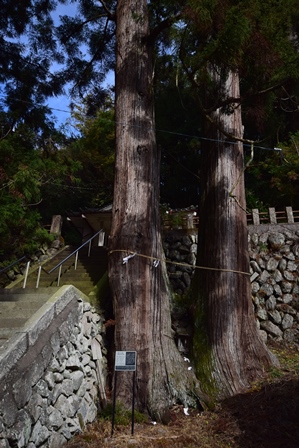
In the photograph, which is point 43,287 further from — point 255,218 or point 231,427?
point 255,218

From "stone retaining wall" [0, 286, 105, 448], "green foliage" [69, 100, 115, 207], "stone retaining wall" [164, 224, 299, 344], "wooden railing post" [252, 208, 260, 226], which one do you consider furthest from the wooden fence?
"green foliage" [69, 100, 115, 207]

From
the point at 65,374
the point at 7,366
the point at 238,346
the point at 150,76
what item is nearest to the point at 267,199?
the point at 150,76

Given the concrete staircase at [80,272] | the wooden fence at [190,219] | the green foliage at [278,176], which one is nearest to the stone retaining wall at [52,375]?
the concrete staircase at [80,272]

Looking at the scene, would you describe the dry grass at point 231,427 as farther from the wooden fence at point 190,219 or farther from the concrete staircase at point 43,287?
the wooden fence at point 190,219

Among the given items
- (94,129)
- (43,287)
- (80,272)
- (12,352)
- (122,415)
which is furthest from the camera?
(94,129)

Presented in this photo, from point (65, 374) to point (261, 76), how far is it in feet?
14.8

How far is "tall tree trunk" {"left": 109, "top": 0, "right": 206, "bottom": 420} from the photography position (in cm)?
478

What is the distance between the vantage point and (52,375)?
390 centimetres

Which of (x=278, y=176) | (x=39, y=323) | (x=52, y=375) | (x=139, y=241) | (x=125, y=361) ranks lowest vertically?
(x=52, y=375)

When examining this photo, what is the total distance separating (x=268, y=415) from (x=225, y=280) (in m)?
1.87

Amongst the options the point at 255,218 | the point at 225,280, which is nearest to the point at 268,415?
the point at 225,280

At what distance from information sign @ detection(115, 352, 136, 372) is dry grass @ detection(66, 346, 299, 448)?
2.18 ft

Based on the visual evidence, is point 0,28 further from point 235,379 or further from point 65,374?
point 235,379

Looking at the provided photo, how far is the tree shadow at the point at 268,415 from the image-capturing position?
3863 mm
